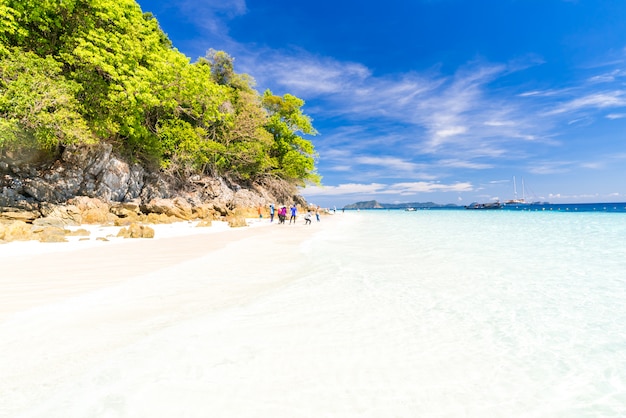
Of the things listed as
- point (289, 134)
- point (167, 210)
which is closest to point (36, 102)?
point (167, 210)

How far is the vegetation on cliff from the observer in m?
13.9

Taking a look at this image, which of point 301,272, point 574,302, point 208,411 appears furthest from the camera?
point 301,272

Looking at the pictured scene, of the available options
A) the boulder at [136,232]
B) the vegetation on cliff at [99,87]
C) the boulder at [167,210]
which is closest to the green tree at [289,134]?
the vegetation on cliff at [99,87]

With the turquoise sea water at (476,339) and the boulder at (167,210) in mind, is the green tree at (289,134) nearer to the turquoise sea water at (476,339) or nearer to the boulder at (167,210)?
the boulder at (167,210)

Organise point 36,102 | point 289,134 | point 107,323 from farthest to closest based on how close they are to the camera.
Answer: point 289,134 → point 36,102 → point 107,323

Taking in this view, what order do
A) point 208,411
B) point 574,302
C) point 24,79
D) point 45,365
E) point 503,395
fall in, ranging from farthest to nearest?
point 24,79 < point 574,302 < point 45,365 < point 503,395 < point 208,411

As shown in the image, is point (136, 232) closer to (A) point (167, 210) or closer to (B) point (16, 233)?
(B) point (16, 233)

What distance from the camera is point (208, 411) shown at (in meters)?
2.00

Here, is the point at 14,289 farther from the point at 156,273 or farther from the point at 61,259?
the point at 61,259

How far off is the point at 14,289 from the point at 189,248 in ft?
14.6

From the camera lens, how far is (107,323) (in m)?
3.32

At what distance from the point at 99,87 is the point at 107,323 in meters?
19.4

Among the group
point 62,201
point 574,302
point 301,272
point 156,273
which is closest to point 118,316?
point 156,273

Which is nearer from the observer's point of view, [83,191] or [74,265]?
[74,265]
